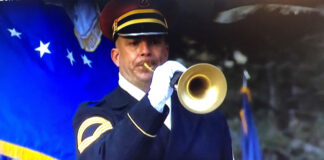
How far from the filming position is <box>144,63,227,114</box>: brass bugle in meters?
1.82

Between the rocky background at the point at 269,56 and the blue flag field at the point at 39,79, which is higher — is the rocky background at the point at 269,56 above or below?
below

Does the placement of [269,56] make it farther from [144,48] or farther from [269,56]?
[144,48]

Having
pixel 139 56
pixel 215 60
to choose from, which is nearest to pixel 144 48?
pixel 139 56

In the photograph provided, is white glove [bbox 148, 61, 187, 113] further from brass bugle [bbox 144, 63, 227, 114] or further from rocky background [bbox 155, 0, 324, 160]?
rocky background [bbox 155, 0, 324, 160]

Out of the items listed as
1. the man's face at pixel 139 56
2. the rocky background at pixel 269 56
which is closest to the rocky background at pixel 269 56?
the rocky background at pixel 269 56

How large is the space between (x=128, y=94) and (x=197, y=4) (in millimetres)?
870

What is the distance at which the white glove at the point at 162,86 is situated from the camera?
68.6 inches

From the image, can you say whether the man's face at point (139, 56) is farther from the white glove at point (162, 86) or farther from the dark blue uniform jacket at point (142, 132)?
the white glove at point (162, 86)

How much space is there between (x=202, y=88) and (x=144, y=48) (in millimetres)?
438

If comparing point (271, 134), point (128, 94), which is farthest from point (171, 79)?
point (271, 134)

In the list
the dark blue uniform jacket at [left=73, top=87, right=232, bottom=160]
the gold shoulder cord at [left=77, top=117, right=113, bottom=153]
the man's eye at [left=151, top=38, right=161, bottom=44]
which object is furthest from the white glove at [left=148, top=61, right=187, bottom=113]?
the man's eye at [left=151, top=38, right=161, bottom=44]

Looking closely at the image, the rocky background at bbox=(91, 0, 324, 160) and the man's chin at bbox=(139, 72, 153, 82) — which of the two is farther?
the rocky background at bbox=(91, 0, 324, 160)

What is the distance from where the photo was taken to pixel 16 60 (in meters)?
2.81

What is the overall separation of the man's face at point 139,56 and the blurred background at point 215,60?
17.0 inches
